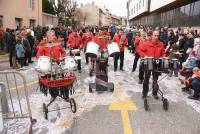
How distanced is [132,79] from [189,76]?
8.19 ft

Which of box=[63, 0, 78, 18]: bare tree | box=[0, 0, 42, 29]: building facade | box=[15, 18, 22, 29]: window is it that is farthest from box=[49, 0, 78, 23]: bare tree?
box=[15, 18, 22, 29]: window

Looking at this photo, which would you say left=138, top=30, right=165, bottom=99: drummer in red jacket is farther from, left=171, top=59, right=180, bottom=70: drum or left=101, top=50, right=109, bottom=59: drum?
left=101, top=50, right=109, bottom=59: drum

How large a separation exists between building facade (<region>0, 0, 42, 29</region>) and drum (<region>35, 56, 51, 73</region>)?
63.8ft

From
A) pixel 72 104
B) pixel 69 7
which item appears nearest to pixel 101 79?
pixel 72 104

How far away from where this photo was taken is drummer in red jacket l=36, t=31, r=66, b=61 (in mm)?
7574

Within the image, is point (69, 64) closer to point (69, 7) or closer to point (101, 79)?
point (101, 79)

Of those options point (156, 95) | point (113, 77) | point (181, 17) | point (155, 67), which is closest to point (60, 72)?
point (155, 67)

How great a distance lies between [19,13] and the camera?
96.4 ft

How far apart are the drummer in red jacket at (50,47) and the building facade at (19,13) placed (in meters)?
18.9

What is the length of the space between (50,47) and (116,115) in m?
2.12

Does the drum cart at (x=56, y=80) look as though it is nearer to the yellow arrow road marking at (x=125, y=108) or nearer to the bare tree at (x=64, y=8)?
the yellow arrow road marking at (x=125, y=108)

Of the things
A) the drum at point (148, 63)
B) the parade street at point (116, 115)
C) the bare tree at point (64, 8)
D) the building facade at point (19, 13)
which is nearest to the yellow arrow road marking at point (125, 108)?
the parade street at point (116, 115)

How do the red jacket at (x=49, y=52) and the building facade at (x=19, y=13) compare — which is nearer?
the red jacket at (x=49, y=52)

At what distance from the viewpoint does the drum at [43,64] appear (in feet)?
22.9
